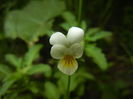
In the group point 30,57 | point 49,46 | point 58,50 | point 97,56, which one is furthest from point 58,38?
point 49,46

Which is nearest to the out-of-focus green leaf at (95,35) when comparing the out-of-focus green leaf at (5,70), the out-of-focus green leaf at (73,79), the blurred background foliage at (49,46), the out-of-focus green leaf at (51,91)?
the blurred background foliage at (49,46)

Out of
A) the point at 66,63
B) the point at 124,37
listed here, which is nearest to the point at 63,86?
the point at 66,63

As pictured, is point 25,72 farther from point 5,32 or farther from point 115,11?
point 115,11

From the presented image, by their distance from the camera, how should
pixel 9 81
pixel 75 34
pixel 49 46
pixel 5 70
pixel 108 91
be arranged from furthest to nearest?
pixel 49 46, pixel 108 91, pixel 5 70, pixel 9 81, pixel 75 34

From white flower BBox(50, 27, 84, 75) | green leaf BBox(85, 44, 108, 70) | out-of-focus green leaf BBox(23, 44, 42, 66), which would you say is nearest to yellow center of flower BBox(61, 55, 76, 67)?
white flower BBox(50, 27, 84, 75)

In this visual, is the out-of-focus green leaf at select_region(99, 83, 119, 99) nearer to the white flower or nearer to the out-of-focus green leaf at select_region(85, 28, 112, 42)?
the out-of-focus green leaf at select_region(85, 28, 112, 42)

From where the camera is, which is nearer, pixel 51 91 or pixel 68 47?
pixel 68 47

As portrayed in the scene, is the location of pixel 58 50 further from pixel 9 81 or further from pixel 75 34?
pixel 9 81

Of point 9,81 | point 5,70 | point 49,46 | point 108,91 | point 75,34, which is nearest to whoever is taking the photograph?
point 75,34

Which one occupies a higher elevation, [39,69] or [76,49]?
[76,49]
